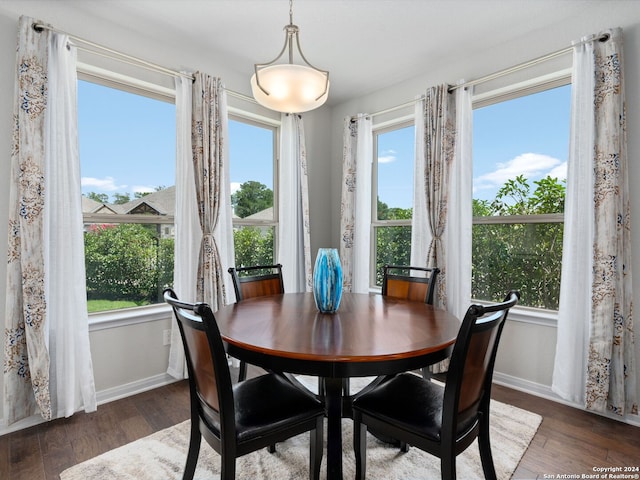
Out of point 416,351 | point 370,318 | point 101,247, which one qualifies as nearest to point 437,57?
point 370,318

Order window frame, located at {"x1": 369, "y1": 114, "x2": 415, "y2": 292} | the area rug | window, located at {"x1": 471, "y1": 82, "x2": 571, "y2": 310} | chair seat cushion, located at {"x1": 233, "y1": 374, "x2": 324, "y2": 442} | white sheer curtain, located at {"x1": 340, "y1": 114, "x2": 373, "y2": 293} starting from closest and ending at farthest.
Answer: chair seat cushion, located at {"x1": 233, "y1": 374, "x2": 324, "y2": 442} → the area rug → window, located at {"x1": 471, "y1": 82, "x2": 571, "y2": 310} → white sheer curtain, located at {"x1": 340, "y1": 114, "x2": 373, "y2": 293} → window frame, located at {"x1": 369, "y1": 114, "x2": 415, "y2": 292}

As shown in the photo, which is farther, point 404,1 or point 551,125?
point 551,125

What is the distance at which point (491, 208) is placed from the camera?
9.77 feet

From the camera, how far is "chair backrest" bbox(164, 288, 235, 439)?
124 cm

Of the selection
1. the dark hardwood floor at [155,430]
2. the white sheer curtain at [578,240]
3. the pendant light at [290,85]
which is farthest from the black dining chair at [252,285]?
the white sheer curtain at [578,240]

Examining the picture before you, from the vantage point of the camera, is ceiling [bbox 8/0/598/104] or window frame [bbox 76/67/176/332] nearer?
ceiling [bbox 8/0/598/104]

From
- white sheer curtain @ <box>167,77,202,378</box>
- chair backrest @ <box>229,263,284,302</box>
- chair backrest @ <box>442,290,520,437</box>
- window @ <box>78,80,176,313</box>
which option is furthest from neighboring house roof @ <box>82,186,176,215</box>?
chair backrest @ <box>442,290,520,437</box>

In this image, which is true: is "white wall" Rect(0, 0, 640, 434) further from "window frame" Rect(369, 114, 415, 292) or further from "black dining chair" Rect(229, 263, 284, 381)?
"black dining chair" Rect(229, 263, 284, 381)

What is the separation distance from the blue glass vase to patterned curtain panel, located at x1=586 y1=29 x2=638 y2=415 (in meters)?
1.66

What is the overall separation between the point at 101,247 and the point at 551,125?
3.50 m

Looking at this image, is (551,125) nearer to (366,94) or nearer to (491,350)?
(366,94)

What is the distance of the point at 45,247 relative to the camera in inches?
83.6

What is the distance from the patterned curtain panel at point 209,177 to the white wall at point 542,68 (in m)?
1.72

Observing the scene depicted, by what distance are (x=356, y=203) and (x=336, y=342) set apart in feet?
8.17
